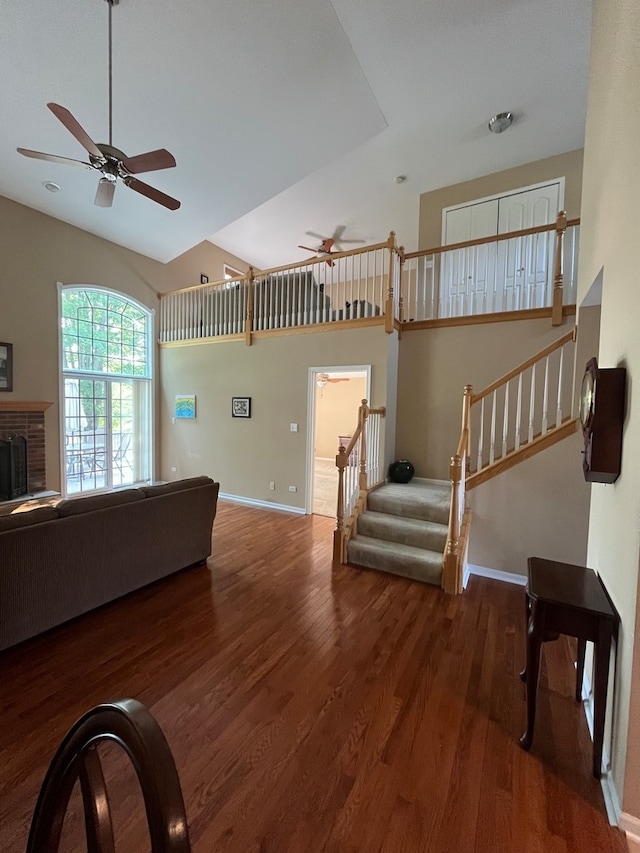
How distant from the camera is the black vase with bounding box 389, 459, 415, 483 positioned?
468cm

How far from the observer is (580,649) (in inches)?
80.1

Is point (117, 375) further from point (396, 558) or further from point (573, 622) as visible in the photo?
point (573, 622)

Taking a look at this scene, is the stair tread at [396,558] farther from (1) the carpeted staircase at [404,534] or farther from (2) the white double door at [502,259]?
(2) the white double door at [502,259]

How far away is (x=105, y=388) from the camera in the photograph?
6.42 metres

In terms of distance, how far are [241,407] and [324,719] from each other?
4.72 m

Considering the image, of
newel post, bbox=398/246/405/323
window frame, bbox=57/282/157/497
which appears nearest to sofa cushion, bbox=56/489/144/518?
window frame, bbox=57/282/157/497

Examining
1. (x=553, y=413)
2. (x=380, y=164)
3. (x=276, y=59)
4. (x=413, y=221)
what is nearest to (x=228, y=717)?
(x=553, y=413)

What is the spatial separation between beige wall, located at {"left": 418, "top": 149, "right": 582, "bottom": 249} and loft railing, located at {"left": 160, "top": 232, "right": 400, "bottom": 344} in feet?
3.00

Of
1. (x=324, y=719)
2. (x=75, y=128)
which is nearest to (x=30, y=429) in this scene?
(x=75, y=128)

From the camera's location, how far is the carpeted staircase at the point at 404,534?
3436mm

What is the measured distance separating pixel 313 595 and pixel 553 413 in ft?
10.3

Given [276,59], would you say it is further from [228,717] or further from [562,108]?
[228,717]

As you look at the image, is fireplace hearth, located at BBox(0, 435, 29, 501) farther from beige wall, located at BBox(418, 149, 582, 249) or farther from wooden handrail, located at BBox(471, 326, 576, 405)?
beige wall, located at BBox(418, 149, 582, 249)

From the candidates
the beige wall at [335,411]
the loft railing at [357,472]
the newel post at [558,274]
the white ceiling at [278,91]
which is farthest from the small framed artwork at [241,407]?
the newel post at [558,274]
